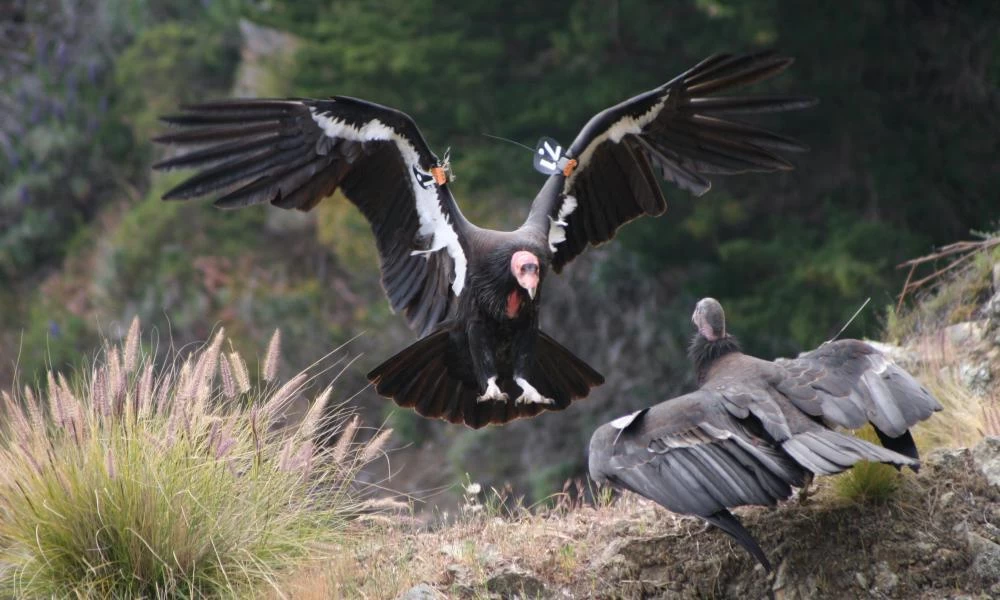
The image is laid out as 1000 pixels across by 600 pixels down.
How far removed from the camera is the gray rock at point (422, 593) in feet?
16.3

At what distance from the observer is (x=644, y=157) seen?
729cm

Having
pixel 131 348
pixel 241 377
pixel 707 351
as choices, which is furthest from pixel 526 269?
pixel 131 348

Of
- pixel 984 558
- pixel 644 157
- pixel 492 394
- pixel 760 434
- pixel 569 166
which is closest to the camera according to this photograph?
pixel 984 558

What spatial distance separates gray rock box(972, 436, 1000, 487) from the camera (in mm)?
5188

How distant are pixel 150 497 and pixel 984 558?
3.26 metres

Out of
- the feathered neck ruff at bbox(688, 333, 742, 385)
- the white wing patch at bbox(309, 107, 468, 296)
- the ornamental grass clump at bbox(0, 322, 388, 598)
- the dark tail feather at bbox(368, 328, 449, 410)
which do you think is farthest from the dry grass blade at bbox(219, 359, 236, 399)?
the feathered neck ruff at bbox(688, 333, 742, 385)

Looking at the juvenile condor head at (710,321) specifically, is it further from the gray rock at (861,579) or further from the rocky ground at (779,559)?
the gray rock at (861,579)

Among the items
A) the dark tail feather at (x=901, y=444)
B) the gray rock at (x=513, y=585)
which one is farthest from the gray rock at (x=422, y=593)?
the dark tail feather at (x=901, y=444)

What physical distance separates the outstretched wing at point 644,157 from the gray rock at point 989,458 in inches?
88.9

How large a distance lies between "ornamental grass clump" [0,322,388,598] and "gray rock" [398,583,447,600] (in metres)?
0.54

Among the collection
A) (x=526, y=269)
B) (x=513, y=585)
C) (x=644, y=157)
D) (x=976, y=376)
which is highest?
(x=644, y=157)

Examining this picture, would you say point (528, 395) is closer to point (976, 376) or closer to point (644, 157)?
point (644, 157)

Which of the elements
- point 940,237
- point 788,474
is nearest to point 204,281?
point 940,237

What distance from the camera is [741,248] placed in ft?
42.2
